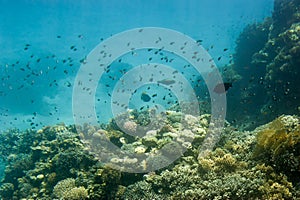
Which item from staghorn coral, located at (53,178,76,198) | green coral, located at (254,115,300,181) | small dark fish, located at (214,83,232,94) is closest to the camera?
green coral, located at (254,115,300,181)

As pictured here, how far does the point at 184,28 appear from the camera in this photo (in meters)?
39.6

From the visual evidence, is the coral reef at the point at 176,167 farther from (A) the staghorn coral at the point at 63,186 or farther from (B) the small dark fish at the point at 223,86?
(B) the small dark fish at the point at 223,86

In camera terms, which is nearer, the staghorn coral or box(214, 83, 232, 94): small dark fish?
box(214, 83, 232, 94): small dark fish

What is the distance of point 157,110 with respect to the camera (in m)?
16.1

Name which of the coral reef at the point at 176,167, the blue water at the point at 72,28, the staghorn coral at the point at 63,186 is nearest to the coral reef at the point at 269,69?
the coral reef at the point at 176,167

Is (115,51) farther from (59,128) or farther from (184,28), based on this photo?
(59,128)

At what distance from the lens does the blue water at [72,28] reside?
111 ft

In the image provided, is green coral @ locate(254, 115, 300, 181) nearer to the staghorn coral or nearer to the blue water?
the staghorn coral

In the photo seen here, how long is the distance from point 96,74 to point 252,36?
23.1 meters

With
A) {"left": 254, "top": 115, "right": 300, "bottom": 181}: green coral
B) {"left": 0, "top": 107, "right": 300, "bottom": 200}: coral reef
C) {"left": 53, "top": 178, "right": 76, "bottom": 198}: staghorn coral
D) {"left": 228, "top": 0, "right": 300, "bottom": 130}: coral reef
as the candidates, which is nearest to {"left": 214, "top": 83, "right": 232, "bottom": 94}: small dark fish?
{"left": 0, "top": 107, "right": 300, "bottom": 200}: coral reef

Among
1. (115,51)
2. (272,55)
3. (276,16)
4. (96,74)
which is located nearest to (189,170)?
(272,55)

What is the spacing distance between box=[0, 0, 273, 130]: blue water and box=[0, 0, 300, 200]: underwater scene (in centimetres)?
15

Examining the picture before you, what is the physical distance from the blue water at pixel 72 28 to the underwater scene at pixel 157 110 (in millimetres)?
151

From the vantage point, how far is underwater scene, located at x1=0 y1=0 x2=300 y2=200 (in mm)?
7391
